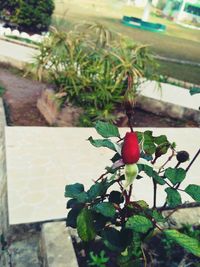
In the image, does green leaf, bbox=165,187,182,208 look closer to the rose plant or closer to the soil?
the rose plant

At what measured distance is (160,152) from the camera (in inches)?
53.9

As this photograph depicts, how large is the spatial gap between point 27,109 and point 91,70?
3.69 feet

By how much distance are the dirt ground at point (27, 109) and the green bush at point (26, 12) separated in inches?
169

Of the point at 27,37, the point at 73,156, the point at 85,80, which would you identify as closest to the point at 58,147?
the point at 73,156

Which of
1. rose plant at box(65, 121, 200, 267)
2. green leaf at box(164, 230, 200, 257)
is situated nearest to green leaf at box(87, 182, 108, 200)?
rose plant at box(65, 121, 200, 267)

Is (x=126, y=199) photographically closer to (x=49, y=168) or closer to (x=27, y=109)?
(x=49, y=168)

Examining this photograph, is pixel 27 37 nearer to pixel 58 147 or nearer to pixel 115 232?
pixel 58 147

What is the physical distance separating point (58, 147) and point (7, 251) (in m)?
1.66

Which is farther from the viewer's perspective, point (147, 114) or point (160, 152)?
point (147, 114)

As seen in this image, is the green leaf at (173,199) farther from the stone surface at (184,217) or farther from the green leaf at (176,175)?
the stone surface at (184,217)

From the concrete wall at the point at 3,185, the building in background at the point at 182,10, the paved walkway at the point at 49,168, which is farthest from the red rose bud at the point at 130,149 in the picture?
the building in background at the point at 182,10

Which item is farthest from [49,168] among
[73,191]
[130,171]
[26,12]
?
[26,12]

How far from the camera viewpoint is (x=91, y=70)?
14.6 ft

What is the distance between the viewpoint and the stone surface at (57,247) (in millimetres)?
1805
